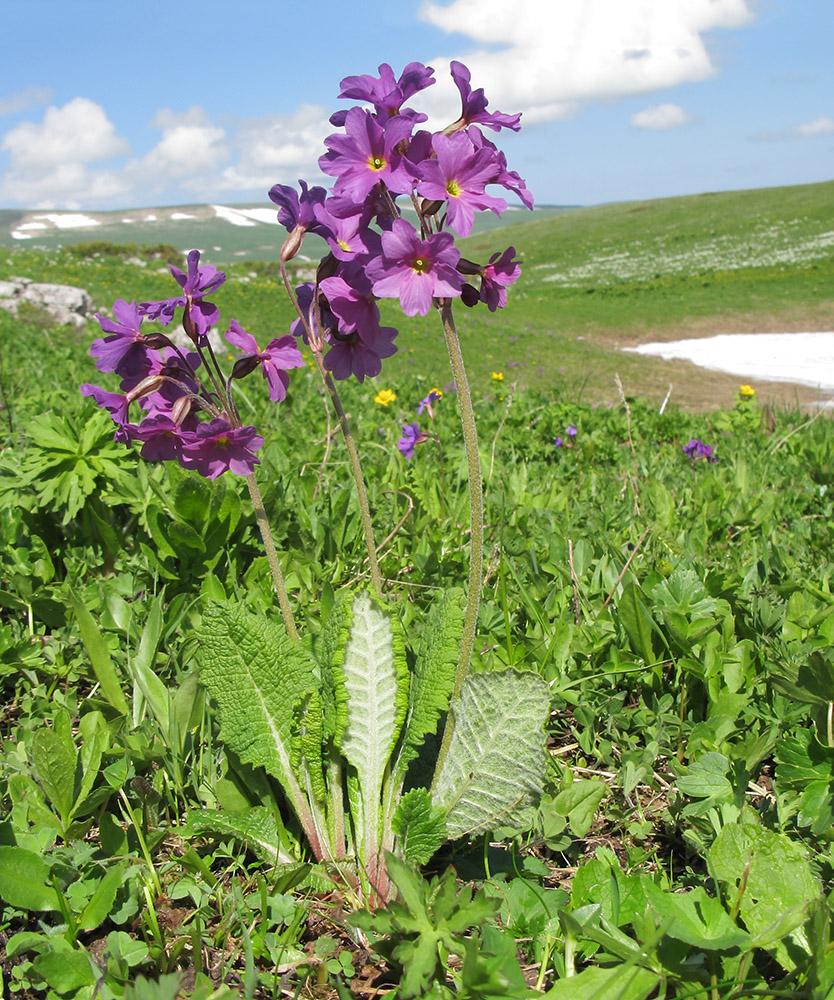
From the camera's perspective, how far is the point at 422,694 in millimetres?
1691

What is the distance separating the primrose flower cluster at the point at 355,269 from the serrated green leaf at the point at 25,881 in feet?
2.78

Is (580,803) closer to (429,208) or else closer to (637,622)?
(637,622)

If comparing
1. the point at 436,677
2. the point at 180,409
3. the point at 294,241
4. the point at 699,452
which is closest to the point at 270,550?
the point at 180,409

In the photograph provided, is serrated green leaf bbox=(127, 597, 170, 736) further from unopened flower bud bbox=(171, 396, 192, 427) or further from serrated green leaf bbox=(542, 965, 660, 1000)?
serrated green leaf bbox=(542, 965, 660, 1000)

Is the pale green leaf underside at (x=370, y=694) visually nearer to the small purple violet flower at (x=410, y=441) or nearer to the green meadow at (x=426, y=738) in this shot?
the green meadow at (x=426, y=738)

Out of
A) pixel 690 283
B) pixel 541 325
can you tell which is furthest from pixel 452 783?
pixel 690 283

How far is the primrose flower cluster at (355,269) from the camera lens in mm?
1428

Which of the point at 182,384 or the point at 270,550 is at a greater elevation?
the point at 182,384

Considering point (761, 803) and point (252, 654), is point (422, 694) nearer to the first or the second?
point (252, 654)

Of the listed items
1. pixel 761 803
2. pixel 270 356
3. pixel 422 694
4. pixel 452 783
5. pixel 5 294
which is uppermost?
pixel 5 294

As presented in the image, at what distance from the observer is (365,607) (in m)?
1.68

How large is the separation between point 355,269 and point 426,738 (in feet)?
3.75

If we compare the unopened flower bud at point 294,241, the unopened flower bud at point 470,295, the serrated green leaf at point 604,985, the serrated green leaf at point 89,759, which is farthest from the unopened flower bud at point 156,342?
the serrated green leaf at point 604,985

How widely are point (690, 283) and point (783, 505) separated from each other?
3489cm
